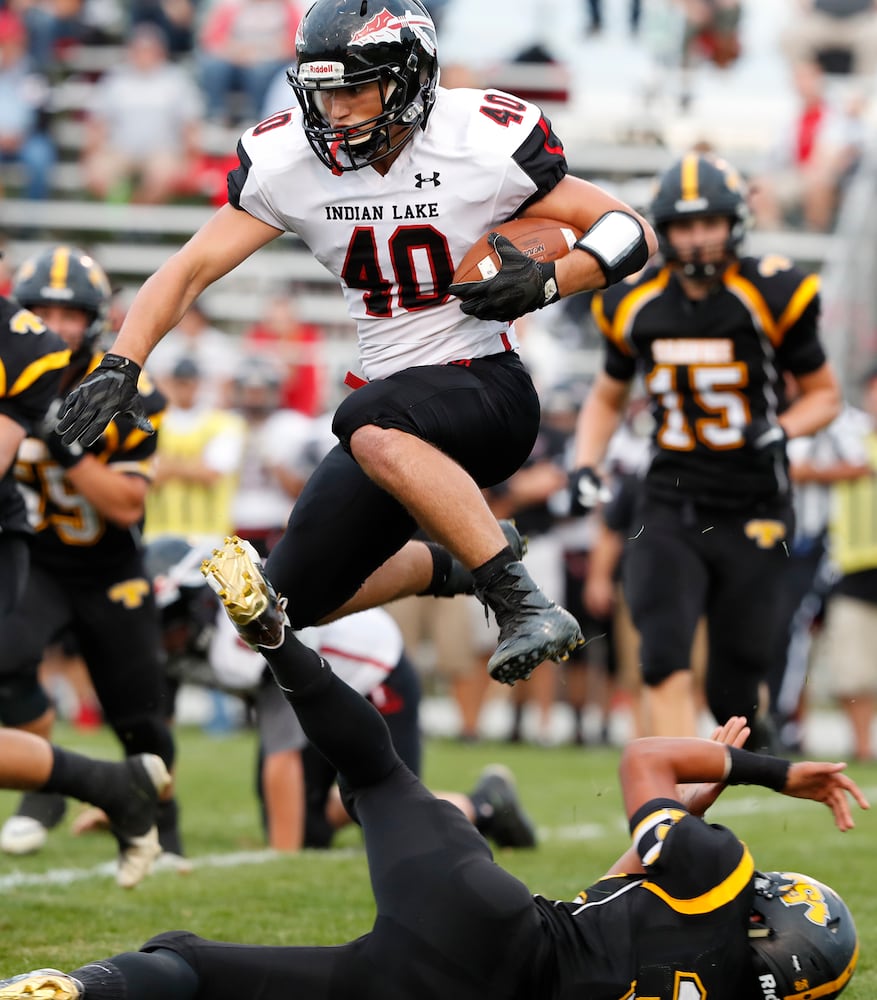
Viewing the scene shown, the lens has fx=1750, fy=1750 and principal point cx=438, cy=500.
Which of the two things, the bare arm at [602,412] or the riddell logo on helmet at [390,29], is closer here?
the riddell logo on helmet at [390,29]

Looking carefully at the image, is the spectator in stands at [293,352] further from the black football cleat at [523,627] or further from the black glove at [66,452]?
the black football cleat at [523,627]

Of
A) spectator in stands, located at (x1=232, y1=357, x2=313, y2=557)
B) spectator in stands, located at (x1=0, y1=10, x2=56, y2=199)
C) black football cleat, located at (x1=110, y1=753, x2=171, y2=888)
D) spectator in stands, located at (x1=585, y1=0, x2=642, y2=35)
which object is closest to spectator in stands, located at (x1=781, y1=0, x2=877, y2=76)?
spectator in stands, located at (x1=585, y1=0, x2=642, y2=35)

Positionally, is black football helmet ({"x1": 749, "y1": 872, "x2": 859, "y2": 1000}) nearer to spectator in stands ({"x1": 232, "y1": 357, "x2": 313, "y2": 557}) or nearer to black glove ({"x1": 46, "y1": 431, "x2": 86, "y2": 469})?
black glove ({"x1": 46, "y1": 431, "x2": 86, "y2": 469})

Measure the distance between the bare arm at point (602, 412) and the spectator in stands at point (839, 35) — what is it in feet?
25.4

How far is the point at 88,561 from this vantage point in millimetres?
5957

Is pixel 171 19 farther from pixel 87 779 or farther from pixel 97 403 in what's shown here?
pixel 97 403

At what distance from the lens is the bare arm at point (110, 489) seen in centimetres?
570

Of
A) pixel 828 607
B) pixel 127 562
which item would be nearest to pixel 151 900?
pixel 127 562

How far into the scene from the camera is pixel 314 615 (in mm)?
4492

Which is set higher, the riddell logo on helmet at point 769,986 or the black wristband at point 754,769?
the black wristband at point 754,769

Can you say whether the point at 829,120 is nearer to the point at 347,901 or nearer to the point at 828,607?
the point at 828,607

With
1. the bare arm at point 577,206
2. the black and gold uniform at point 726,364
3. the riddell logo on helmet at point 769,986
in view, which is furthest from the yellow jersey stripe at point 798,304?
the riddell logo on helmet at point 769,986

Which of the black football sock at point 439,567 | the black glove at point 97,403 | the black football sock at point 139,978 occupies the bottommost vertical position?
the black football sock at point 439,567

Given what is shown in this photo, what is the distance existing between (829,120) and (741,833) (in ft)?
24.1
